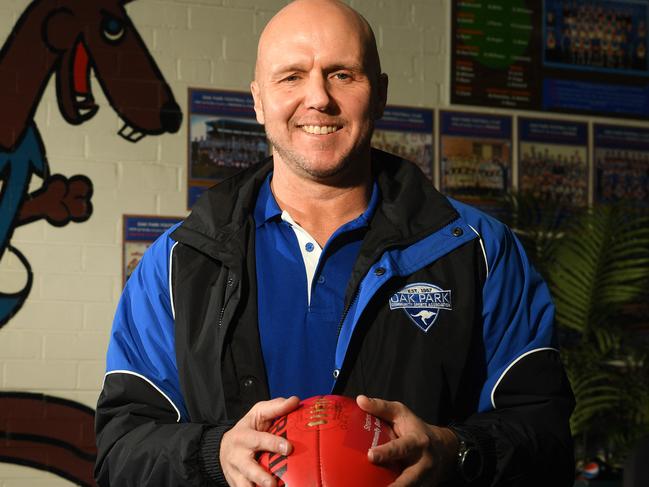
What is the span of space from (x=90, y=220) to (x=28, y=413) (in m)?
1.01

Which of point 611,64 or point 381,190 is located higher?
point 611,64

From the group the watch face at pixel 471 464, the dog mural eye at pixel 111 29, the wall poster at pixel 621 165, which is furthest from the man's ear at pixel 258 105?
the wall poster at pixel 621 165

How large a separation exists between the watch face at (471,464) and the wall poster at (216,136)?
356 centimetres

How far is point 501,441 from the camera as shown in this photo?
1.56m

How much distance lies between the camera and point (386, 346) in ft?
5.41

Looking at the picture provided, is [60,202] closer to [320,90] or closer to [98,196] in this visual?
[98,196]

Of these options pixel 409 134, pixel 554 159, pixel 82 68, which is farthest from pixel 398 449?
pixel 554 159

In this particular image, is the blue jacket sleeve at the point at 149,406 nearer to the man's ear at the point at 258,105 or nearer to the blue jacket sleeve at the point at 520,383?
the man's ear at the point at 258,105

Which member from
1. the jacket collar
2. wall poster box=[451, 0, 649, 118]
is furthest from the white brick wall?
the jacket collar

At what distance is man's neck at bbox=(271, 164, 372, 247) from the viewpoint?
1.82 metres

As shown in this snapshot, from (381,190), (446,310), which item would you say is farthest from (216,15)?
(446,310)

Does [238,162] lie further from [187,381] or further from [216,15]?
[187,381]

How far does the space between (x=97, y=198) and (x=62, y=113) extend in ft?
1.55

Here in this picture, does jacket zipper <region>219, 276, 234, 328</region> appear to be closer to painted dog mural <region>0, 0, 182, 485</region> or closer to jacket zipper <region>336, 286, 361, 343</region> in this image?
jacket zipper <region>336, 286, 361, 343</region>
